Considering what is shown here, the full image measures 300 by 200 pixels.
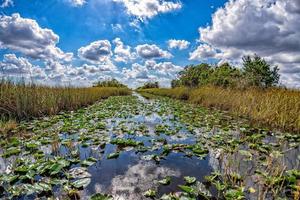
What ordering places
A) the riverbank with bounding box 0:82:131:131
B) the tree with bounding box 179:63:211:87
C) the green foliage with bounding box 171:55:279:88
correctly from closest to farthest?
the riverbank with bounding box 0:82:131:131, the green foliage with bounding box 171:55:279:88, the tree with bounding box 179:63:211:87

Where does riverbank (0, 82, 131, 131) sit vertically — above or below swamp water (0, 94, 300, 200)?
above

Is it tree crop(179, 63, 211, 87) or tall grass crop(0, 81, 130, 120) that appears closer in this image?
tall grass crop(0, 81, 130, 120)

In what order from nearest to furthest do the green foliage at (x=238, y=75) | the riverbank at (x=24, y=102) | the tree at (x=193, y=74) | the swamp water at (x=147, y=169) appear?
the swamp water at (x=147, y=169)
the riverbank at (x=24, y=102)
the green foliage at (x=238, y=75)
the tree at (x=193, y=74)

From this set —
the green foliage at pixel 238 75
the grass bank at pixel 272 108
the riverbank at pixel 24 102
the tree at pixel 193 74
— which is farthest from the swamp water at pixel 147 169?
the tree at pixel 193 74

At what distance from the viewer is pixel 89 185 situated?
285 centimetres

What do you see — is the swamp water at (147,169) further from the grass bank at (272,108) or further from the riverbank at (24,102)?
the riverbank at (24,102)

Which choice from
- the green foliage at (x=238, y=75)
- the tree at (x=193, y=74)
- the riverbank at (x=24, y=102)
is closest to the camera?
the riverbank at (x=24, y=102)

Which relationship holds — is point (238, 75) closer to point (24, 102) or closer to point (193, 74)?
point (193, 74)

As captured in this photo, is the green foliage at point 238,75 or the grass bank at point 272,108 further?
the green foliage at point 238,75

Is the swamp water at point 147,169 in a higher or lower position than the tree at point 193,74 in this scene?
lower

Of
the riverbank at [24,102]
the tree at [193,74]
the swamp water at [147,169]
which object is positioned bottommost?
the swamp water at [147,169]

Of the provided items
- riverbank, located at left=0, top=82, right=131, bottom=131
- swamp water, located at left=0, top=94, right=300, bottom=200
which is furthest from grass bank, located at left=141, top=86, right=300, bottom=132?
riverbank, located at left=0, top=82, right=131, bottom=131

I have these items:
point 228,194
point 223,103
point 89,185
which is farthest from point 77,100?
point 228,194

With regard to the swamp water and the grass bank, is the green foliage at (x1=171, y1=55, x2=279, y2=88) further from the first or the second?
the swamp water
